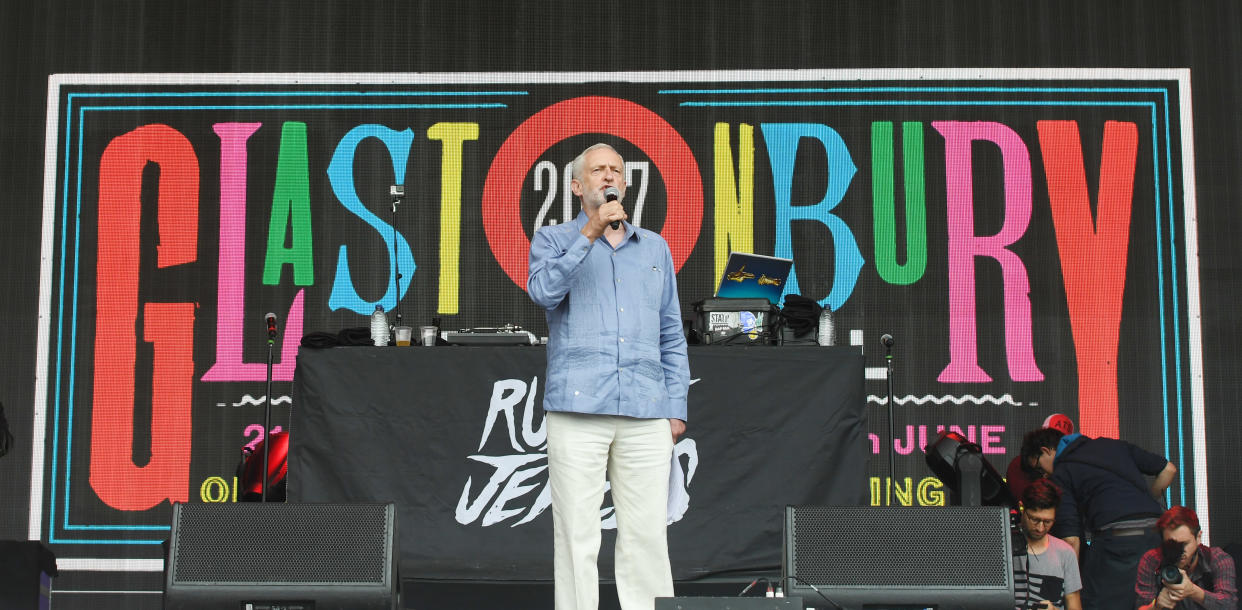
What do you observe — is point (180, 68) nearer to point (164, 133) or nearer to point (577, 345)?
point (164, 133)

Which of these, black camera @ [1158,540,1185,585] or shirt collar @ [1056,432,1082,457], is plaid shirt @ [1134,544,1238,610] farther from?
shirt collar @ [1056,432,1082,457]

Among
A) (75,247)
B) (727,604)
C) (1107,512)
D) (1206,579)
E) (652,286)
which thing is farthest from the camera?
(75,247)

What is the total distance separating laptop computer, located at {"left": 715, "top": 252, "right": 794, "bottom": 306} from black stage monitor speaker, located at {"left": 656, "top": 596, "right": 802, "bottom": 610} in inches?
85.6

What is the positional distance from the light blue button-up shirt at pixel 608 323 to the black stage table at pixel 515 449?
0.96 metres

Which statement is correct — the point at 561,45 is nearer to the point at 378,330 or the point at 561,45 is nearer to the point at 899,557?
the point at 378,330

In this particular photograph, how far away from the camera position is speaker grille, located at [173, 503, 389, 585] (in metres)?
3.48

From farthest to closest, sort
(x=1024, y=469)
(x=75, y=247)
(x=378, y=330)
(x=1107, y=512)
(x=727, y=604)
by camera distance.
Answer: (x=75, y=247)
(x=1024, y=469)
(x=1107, y=512)
(x=378, y=330)
(x=727, y=604)

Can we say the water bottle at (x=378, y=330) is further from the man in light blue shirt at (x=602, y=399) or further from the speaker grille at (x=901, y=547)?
the speaker grille at (x=901, y=547)

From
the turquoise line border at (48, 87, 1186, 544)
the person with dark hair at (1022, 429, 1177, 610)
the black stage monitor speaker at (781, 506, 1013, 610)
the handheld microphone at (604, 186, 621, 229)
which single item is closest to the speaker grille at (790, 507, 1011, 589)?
the black stage monitor speaker at (781, 506, 1013, 610)

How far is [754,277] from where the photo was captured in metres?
4.93

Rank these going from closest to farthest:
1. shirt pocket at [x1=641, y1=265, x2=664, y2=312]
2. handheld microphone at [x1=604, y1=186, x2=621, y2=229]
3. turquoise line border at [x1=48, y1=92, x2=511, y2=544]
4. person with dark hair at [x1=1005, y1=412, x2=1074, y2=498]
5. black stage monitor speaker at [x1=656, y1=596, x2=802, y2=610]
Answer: black stage monitor speaker at [x1=656, y1=596, x2=802, y2=610] → handheld microphone at [x1=604, y1=186, x2=621, y2=229] → shirt pocket at [x1=641, y1=265, x2=664, y2=312] → person with dark hair at [x1=1005, y1=412, x2=1074, y2=498] → turquoise line border at [x1=48, y1=92, x2=511, y2=544]

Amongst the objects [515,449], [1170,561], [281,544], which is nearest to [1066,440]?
[1170,561]

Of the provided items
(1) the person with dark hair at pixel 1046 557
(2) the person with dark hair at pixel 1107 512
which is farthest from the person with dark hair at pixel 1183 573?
(1) the person with dark hair at pixel 1046 557

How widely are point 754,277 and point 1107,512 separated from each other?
1.82 m
